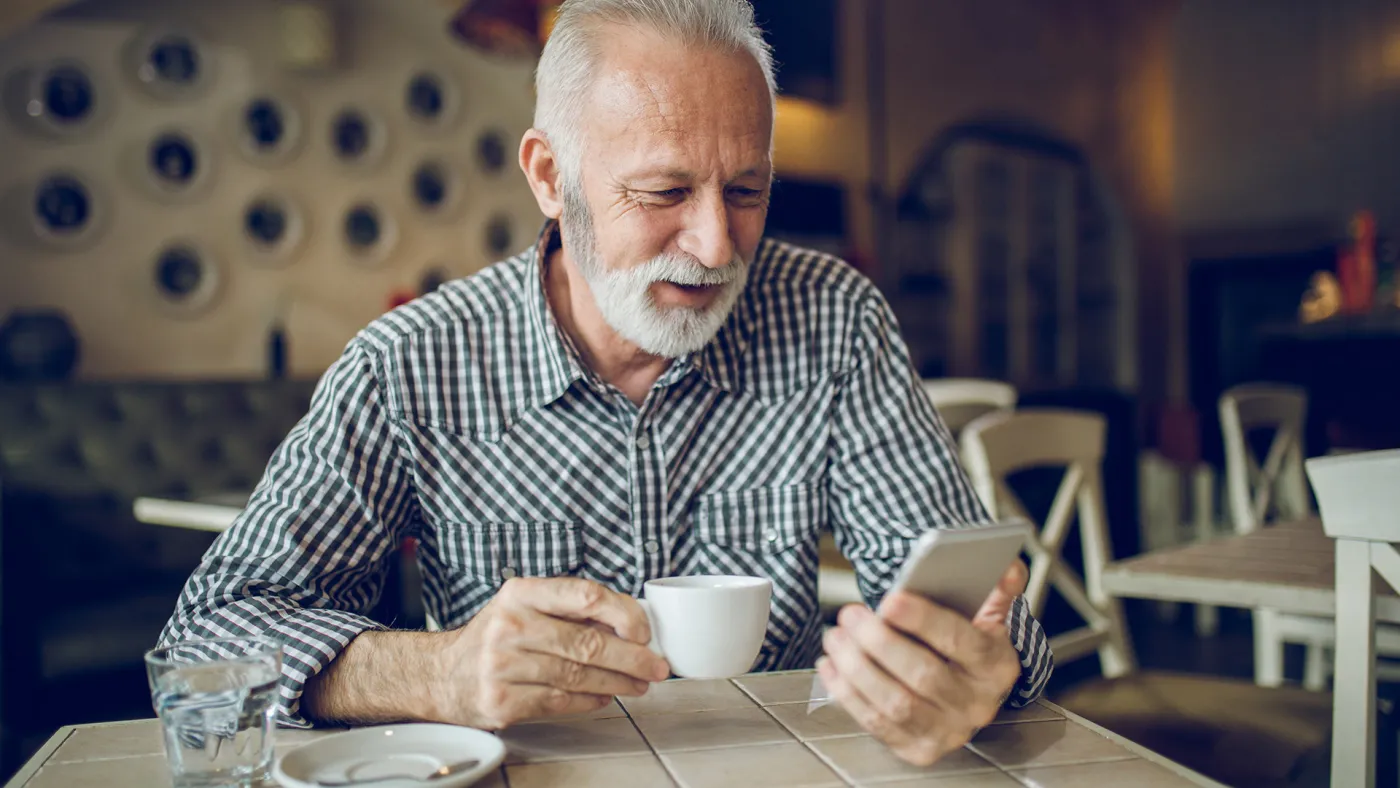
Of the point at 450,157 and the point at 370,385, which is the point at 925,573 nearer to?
the point at 370,385

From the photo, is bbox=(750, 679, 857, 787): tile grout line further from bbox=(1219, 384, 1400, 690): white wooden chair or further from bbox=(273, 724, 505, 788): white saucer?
bbox=(1219, 384, 1400, 690): white wooden chair

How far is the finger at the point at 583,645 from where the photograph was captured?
792 mm

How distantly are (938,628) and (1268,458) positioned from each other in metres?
2.52

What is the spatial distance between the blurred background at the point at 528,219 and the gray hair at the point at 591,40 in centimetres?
62

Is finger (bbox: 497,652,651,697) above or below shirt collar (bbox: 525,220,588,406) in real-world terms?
below

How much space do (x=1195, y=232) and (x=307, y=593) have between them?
8.20 m

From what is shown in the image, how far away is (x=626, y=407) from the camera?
51.8 inches

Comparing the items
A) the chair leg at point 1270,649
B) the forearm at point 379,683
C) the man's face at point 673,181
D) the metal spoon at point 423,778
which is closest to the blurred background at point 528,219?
the forearm at point 379,683

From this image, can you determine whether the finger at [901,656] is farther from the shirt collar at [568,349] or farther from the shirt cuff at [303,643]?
the shirt collar at [568,349]

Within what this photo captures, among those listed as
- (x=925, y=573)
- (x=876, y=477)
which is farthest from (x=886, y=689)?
(x=876, y=477)

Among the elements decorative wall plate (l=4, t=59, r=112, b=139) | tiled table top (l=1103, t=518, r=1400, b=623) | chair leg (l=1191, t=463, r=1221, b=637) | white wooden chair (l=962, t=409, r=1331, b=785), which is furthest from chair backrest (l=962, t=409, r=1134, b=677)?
decorative wall plate (l=4, t=59, r=112, b=139)

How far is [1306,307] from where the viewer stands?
5.50m

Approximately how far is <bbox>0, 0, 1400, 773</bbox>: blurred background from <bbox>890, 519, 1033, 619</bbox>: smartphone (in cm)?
81

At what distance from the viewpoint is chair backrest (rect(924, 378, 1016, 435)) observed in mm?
3240
